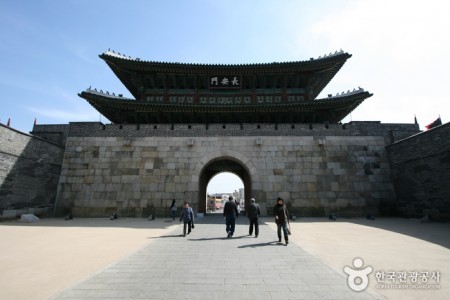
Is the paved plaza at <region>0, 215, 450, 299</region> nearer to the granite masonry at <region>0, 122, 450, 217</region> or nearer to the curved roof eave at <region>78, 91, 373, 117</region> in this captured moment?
the granite masonry at <region>0, 122, 450, 217</region>

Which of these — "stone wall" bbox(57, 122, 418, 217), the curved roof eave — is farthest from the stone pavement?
the curved roof eave

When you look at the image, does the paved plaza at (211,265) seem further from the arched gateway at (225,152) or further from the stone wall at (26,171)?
the arched gateway at (225,152)

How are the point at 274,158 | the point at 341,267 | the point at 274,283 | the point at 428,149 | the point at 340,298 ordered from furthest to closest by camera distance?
the point at 274,158, the point at 428,149, the point at 341,267, the point at 274,283, the point at 340,298

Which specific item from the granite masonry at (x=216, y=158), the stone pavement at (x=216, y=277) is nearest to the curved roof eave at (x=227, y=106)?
the granite masonry at (x=216, y=158)

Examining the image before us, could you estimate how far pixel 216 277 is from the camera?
3.82 meters

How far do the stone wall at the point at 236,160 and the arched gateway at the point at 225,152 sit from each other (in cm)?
6

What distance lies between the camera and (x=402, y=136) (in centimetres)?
1386

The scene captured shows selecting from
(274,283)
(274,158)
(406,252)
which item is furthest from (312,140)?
(274,283)

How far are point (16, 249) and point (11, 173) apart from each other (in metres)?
7.83

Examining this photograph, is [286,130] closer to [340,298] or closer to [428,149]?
[428,149]

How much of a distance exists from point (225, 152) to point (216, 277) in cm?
994

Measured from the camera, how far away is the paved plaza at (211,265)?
3.24 meters

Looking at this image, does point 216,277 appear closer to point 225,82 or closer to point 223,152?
point 223,152

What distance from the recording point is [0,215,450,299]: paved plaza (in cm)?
324
